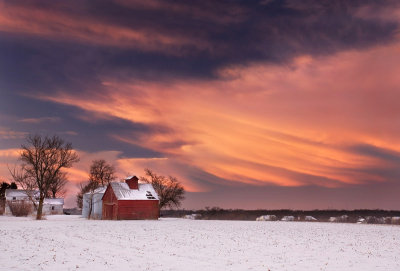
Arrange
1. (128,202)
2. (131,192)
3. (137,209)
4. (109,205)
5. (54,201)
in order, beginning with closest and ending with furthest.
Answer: (128,202) < (137,209) < (109,205) < (131,192) < (54,201)

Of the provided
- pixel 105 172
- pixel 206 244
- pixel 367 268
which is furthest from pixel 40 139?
pixel 367 268

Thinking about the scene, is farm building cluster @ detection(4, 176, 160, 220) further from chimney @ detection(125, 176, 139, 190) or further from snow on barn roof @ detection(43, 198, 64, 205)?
snow on barn roof @ detection(43, 198, 64, 205)

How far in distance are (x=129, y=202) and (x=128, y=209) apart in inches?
52.2

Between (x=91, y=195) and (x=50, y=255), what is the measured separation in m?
70.5

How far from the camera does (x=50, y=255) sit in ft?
76.4

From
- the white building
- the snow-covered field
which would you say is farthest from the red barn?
the snow-covered field

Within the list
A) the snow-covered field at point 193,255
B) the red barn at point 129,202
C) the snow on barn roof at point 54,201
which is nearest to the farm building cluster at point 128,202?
the red barn at point 129,202

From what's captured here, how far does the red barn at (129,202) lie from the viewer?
77.6 m

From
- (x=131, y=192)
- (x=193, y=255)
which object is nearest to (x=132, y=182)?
(x=131, y=192)

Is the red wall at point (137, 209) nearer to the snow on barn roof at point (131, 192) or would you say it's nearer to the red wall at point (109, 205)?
the snow on barn roof at point (131, 192)

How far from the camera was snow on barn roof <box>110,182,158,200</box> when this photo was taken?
78.8 meters

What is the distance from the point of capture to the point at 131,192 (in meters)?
80.8

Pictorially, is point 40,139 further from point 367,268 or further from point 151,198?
point 367,268

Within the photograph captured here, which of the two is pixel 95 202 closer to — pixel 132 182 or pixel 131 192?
pixel 132 182
